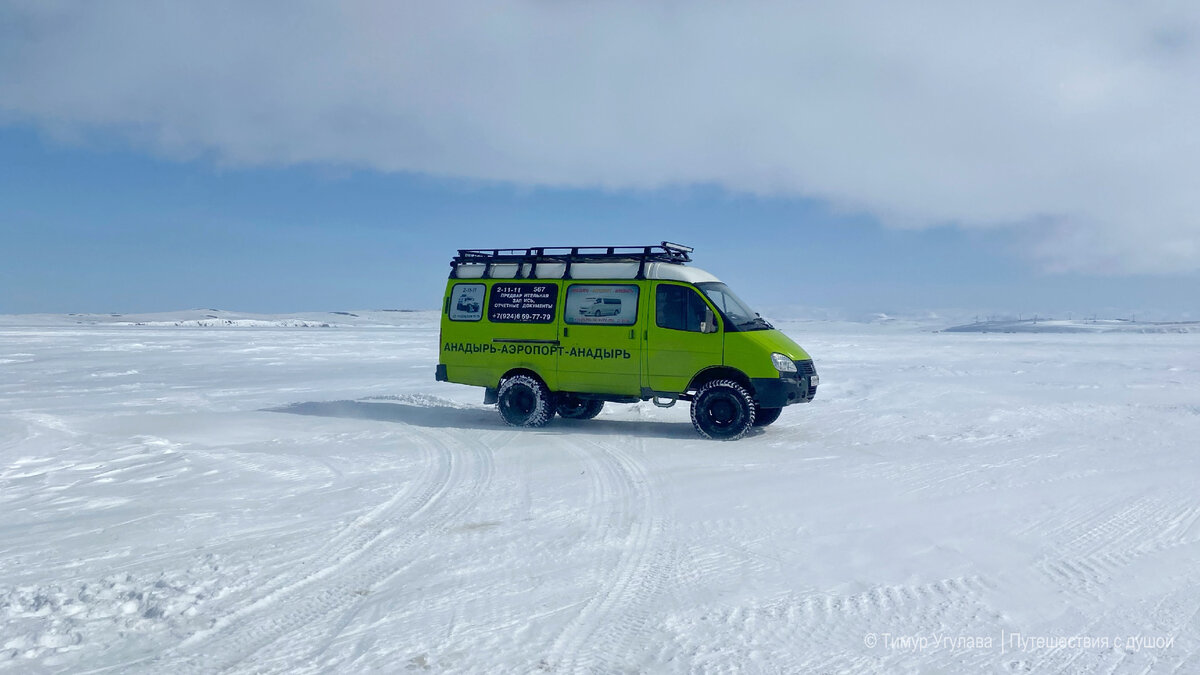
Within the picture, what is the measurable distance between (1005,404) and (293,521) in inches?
494

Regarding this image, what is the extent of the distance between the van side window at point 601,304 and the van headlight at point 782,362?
6.56 ft

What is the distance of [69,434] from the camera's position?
1141 centimetres

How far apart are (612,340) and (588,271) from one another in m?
1.10

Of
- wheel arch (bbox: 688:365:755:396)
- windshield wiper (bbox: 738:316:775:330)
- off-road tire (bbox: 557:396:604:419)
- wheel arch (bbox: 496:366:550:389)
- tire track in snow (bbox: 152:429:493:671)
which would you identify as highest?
windshield wiper (bbox: 738:316:775:330)

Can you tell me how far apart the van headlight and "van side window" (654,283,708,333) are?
3.60 ft

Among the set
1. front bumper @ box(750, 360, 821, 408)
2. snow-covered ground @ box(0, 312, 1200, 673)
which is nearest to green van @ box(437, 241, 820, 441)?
front bumper @ box(750, 360, 821, 408)

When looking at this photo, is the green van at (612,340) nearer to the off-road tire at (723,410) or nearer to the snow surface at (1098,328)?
the off-road tire at (723,410)

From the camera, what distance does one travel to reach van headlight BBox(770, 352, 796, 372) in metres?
11.3

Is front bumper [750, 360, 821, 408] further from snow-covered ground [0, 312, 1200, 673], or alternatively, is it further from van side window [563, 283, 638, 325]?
van side window [563, 283, 638, 325]

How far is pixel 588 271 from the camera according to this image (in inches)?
489

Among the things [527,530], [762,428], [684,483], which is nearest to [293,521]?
[527,530]

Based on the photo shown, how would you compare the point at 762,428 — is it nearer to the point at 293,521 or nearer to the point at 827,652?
the point at 293,521

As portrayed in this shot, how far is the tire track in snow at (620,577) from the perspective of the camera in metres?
4.20

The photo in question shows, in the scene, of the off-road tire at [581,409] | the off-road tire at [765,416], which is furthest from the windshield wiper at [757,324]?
the off-road tire at [581,409]
